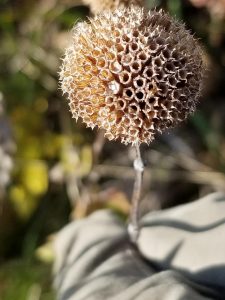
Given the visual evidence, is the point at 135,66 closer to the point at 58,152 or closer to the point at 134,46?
the point at 134,46

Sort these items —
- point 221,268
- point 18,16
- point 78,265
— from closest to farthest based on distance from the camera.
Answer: point 221,268
point 78,265
point 18,16

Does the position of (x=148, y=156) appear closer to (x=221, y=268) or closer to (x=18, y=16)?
(x=18, y=16)

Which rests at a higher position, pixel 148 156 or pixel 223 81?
pixel 223 81

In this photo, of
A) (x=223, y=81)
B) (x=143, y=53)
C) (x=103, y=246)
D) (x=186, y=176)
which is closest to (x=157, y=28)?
(x=143, y=53)

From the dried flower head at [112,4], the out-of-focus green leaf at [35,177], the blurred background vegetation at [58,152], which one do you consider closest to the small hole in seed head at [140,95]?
the dried flower head at [112,4]

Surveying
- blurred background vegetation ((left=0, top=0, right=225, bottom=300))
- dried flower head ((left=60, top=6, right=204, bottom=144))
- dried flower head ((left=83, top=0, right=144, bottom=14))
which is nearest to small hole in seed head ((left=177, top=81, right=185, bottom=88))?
dried flower head ((left=60, top=6, right=204, bottom=144))

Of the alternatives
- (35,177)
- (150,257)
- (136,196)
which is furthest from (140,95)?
(35,177)

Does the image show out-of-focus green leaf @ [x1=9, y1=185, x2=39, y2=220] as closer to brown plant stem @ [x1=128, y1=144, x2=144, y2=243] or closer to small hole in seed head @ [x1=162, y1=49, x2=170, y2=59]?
brown plant stem @ [x1=128, y1=144, x2=144, y2=243]
